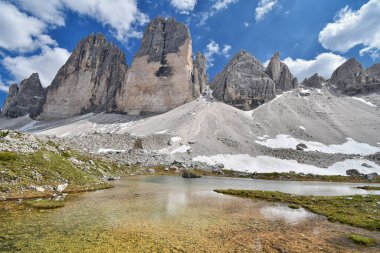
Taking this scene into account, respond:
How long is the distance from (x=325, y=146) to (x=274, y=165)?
35688 millimetres

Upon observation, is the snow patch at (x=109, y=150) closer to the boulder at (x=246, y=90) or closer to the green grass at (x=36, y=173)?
the green grass at (x=36, y=173)

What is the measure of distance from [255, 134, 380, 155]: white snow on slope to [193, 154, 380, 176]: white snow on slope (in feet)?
34.6

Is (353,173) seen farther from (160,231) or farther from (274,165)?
(160,231)

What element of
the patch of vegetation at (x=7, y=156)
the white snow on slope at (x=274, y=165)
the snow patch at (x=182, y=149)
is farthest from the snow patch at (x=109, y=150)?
the patch of vegetation at (x=7, y=156)

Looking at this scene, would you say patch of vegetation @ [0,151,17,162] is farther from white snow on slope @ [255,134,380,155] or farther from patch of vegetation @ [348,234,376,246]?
white snow on slope @ [255,134,380,155]

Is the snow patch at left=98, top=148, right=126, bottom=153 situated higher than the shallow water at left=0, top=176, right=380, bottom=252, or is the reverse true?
the snow patch at left=98, top=148, right=126, bottom=153

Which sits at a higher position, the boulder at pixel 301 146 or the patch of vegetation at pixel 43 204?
the boulder at pixel 301 146

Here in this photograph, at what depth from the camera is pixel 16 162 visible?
26.6 metres

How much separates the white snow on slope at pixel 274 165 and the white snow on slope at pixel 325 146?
1056cm

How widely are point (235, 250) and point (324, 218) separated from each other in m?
12.6

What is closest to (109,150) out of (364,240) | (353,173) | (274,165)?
(274,165)

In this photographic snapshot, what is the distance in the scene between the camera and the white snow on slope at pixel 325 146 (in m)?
118

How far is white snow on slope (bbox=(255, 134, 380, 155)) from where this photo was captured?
11825 cm

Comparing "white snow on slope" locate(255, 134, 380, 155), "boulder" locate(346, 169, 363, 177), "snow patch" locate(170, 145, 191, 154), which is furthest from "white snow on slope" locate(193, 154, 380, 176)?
"white snow on slope" locate(255, 134, 380, 155)
